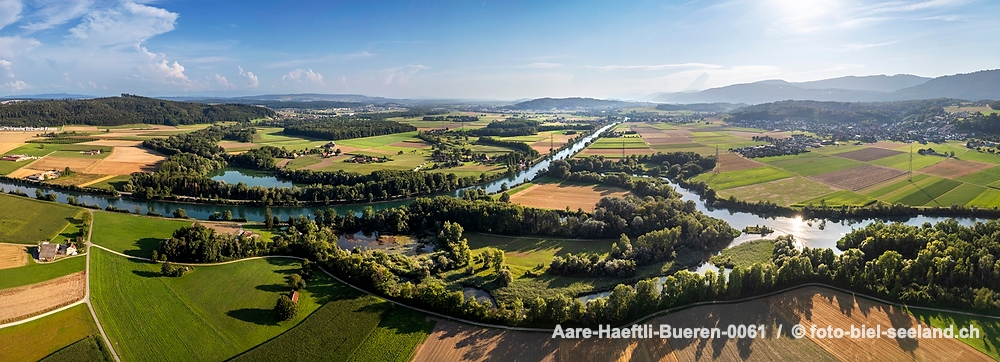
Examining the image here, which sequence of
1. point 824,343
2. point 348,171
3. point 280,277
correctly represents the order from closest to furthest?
point 824,343
point 280,277
point 348,171

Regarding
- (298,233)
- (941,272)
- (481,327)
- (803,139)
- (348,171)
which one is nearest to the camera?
(481,327)

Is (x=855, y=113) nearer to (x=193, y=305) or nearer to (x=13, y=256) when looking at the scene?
(x=193, y=305)

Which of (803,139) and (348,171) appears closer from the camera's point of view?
(348,171)

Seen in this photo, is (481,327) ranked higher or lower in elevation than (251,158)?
lower

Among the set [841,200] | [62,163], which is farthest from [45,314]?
[841,200]

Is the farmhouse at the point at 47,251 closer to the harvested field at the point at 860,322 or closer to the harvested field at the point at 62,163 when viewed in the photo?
the harvested field at the point at 62,163

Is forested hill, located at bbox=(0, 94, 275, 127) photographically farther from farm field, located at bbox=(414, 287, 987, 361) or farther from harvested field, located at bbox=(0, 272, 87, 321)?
farm field, located at bbox=(414, 287, 987, 361)

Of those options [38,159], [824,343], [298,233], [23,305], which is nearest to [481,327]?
[824,343]

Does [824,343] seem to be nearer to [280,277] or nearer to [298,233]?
[280,277]
